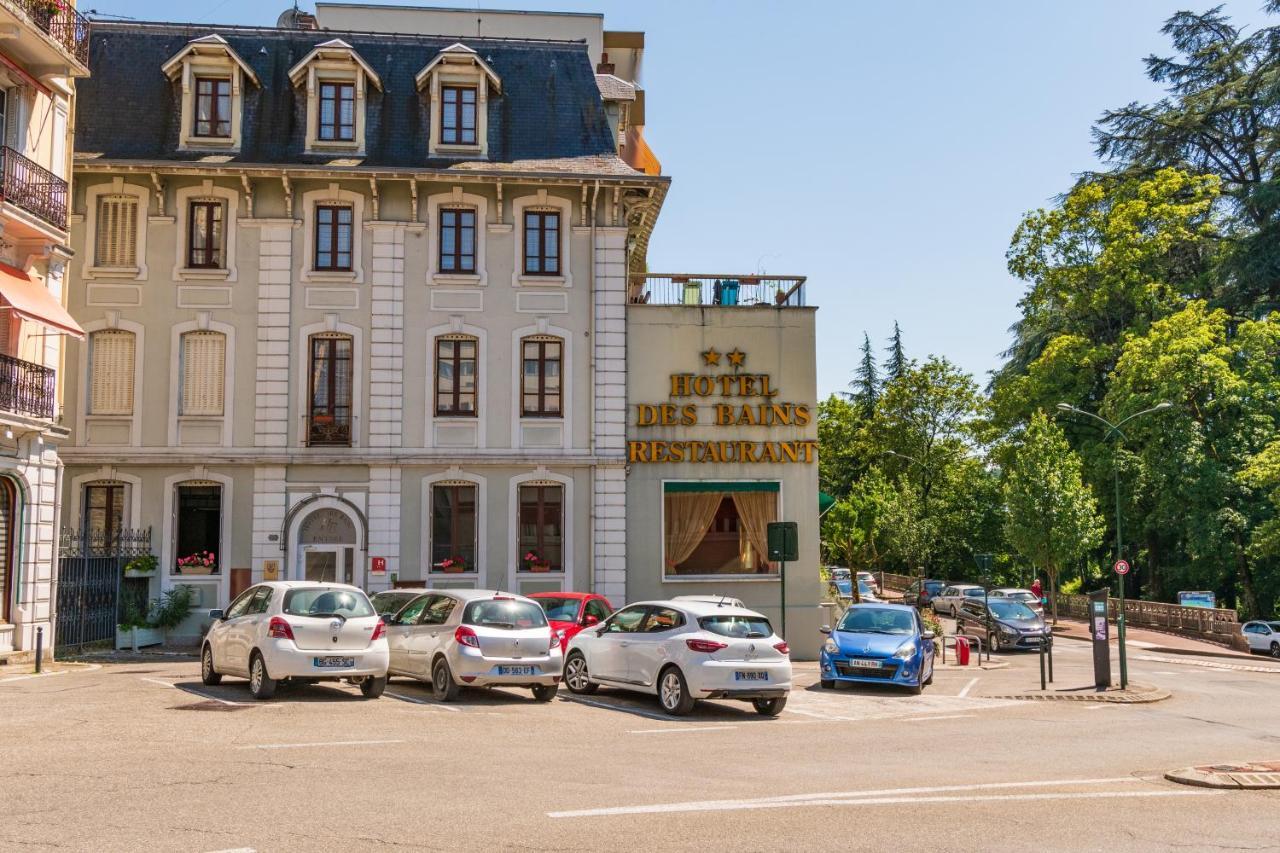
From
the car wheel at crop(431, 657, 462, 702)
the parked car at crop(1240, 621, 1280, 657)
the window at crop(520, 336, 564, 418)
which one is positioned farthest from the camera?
the parked car at crop(1240, 621, 1280, 657)

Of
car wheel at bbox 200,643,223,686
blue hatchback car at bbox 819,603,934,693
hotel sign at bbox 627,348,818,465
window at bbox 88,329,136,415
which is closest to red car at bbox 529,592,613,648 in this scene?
blue hatchback car at bbox 819,603,934,693

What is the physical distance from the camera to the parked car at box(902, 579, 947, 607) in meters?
56.1

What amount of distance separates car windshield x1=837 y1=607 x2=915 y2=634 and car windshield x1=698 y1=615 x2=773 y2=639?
5.59 metres

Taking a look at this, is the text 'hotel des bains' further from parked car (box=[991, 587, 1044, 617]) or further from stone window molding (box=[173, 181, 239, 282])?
parked car (box=[991, 587, 1044, 617])

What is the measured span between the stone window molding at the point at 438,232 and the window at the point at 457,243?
0.35ft

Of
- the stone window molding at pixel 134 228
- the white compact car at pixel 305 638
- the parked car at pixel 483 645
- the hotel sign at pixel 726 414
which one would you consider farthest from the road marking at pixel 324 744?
the stone window molding at pixel 134 228

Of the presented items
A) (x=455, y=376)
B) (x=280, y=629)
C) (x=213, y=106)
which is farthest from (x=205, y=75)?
(x=280, y=629)

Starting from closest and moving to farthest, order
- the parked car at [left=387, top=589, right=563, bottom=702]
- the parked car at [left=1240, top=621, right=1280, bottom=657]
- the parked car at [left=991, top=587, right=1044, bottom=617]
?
the parked car at [left=387, top=589, right=563, bottom=702] → the parked car at [left=1240, top=621, right=1280, bottom=657] → the parked car at [left=991, top=587, right=1044, bottom=617]

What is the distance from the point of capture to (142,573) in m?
27.2

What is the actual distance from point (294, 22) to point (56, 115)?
13.1m

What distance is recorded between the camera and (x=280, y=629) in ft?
52.7

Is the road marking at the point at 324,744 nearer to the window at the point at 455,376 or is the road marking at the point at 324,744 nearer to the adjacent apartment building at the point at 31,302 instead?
the adjacent apartment building at the point at 31,302

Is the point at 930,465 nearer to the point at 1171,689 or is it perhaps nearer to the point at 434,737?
the point at 1171,689

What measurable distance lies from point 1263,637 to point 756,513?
23.7 metres
